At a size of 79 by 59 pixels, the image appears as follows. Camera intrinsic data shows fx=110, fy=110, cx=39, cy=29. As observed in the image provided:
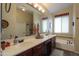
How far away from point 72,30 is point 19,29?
93 cm

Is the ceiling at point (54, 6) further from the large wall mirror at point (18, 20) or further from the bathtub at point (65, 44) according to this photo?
the bathtub at point (65, 44)

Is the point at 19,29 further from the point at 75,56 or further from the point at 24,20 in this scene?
the point at 75,56

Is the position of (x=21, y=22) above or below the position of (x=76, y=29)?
above

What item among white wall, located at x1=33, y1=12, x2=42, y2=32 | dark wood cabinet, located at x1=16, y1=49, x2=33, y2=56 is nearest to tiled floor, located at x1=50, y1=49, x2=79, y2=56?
dark wood cabinet, located at x1=16, y1=49, x2=33, y2=56

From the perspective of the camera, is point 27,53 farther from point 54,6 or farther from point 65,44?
point 54,6

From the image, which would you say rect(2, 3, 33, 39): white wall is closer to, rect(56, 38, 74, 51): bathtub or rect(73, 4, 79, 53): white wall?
rect(56, 38, 74, 51): bathtub

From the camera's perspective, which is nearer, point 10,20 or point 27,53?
point 27,53

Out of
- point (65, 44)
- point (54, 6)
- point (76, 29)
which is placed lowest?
point (65, 44)

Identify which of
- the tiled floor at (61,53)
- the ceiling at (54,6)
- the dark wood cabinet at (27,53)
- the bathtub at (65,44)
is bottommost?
the tiled floor at (61,53)

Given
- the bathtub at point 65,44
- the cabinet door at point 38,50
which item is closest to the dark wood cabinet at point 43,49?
the cabinet door at point 38,50

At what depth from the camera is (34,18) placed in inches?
84.2

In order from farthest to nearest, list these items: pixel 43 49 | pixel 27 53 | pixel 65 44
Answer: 1. pixel 43 49
2. pixel 65 44
3. pixel 27 53

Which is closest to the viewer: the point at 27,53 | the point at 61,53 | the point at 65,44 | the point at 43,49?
the point at 27,53

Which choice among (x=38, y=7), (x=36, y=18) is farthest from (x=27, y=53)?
(x=38, y=7)
